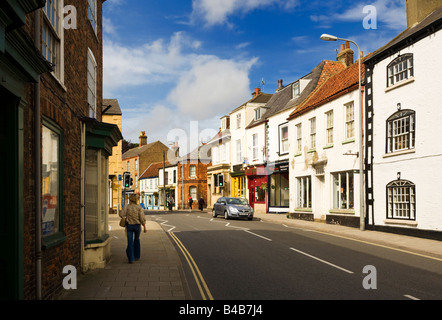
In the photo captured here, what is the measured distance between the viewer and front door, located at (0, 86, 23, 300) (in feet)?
17.1

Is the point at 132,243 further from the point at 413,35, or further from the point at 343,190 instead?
the point at 343,190

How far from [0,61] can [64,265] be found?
14.1 feet

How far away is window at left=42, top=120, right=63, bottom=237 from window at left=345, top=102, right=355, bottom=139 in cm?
1680

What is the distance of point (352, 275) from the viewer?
9.20m

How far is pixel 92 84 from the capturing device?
12031mm

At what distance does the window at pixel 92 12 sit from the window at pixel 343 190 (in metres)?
14.5

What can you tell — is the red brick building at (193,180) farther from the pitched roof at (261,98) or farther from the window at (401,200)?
the window at (401,200)

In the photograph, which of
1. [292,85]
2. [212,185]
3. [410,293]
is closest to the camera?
[410,293]

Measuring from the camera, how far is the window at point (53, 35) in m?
7.25

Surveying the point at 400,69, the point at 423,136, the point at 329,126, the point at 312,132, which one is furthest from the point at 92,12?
the point at 312,132

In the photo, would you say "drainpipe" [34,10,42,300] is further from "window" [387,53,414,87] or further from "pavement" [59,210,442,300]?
"window" [387,53,414,87]

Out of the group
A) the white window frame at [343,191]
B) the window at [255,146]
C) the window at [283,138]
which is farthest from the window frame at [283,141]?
the white window frame at [343,191]

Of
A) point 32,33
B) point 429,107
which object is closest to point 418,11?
point 429,107
